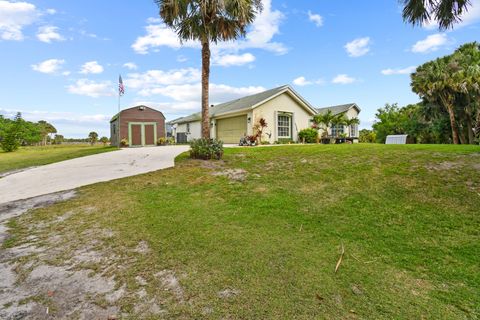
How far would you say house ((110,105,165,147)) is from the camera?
23156mm

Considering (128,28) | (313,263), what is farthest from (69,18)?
(313,263)

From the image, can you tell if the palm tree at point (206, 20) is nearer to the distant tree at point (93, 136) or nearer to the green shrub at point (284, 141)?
the green shrub at point (284, 141)

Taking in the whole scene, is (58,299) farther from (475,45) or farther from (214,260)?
(475,45)

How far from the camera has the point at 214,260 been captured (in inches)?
124

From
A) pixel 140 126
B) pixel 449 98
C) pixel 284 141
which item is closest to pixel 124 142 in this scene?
pixel 140 126

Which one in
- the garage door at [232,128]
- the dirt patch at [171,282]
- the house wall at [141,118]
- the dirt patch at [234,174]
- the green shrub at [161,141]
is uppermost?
the house wall at [141,118]

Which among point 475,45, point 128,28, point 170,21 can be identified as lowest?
point 170,21

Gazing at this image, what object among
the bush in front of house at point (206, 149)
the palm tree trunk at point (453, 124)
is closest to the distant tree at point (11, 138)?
the bush in front of house at point (206, 149)

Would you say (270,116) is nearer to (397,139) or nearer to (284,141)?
(284,141)

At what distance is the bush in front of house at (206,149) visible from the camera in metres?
9.90

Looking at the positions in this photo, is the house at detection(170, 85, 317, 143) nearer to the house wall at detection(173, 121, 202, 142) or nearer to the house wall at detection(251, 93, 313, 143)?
the house wall at detection(251, 93, 313, 143)

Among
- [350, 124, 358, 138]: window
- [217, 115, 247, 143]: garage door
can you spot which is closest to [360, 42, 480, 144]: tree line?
[350, 124, 358, 138]: window

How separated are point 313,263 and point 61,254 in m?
3.32

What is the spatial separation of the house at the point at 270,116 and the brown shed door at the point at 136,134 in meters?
A: 7.14
